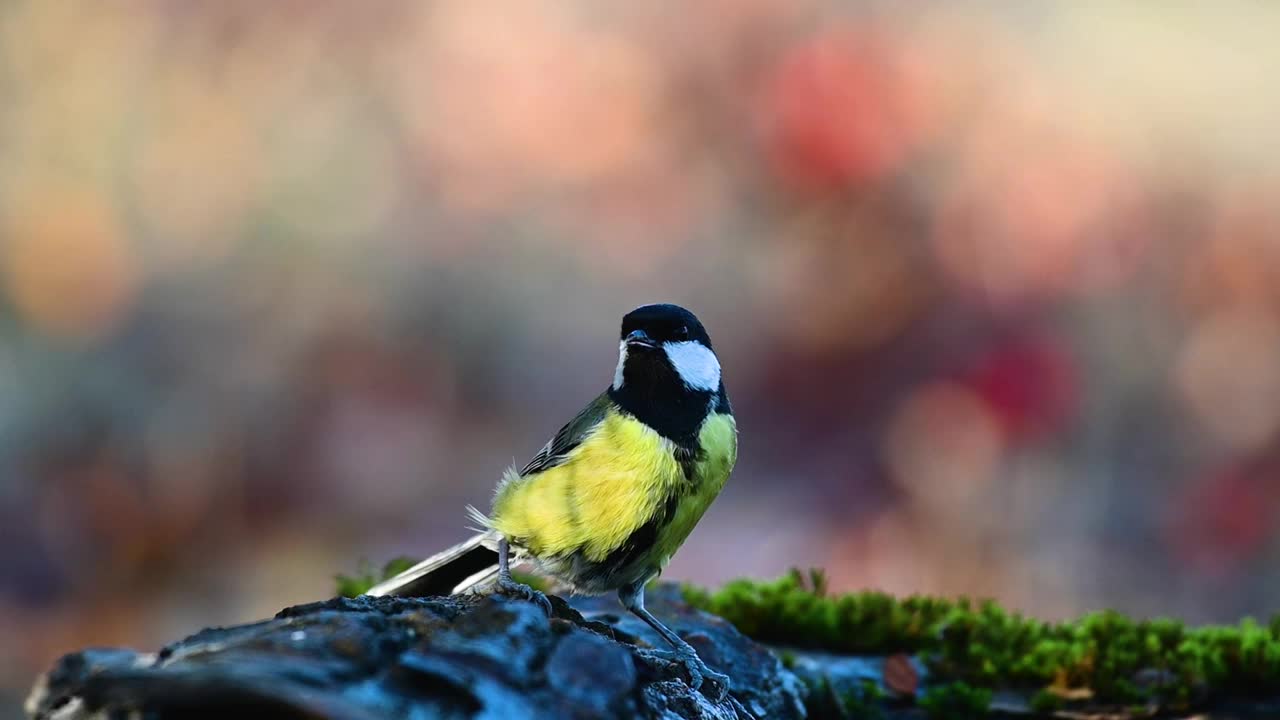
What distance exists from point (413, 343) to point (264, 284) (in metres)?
1.02

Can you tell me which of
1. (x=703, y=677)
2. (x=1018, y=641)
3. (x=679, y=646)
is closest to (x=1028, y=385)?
(x=1018, y=641)

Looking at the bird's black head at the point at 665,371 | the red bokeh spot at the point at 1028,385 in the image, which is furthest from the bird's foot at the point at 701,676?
the red bokeh spot at the point at 1028,385

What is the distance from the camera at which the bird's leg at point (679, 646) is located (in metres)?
2.68

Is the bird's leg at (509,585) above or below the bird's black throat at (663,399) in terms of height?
below

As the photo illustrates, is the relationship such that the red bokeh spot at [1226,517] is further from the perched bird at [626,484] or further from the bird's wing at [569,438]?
the bird's wing at [569,438]

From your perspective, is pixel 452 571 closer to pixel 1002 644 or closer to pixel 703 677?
pixel 703 677

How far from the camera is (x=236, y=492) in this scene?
7.07 m

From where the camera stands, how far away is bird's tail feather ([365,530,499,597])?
3.35 meters

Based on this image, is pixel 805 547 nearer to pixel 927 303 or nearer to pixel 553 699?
pixel 927 303

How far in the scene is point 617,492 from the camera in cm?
312

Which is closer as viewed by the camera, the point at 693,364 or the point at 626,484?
the point at 626,484

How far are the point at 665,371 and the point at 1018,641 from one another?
134cm

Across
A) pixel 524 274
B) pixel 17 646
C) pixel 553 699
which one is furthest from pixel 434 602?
pixel 17 646

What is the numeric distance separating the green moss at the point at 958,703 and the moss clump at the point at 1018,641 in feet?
0.36
